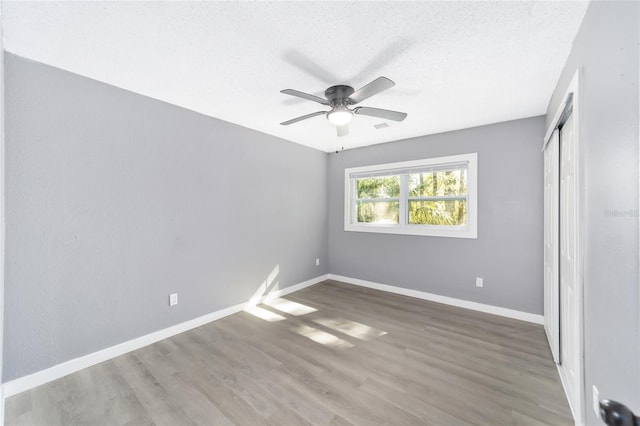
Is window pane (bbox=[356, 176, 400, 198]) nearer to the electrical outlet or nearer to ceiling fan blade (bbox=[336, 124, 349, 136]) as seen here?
ceiling fan blade (bbox=[336, 124, 349, 136])

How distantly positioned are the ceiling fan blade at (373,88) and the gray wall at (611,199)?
3.23 feet

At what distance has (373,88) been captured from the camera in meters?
1.81

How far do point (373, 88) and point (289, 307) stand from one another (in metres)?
2.83

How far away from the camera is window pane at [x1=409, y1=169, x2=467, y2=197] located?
3520mm

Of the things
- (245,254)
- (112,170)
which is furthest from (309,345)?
(112,170)

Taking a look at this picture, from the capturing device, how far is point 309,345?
247cm

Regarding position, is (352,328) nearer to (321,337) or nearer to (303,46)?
(321,337)

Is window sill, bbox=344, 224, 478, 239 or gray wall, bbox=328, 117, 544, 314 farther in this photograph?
window sill, bbox=344, 224, 478, 239

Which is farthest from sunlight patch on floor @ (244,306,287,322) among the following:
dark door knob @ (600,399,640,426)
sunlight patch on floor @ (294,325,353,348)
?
dark door knob @ (600,399,640,426)

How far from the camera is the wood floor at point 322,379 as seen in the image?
1.62 metres

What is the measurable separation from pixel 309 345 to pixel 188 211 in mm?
1912

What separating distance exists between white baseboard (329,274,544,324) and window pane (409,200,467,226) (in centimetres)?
105

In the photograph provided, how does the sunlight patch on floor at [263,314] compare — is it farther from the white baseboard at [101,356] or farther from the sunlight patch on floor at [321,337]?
the sunlight patch on floor at [321,337]

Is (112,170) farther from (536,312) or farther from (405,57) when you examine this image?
(536,312)
